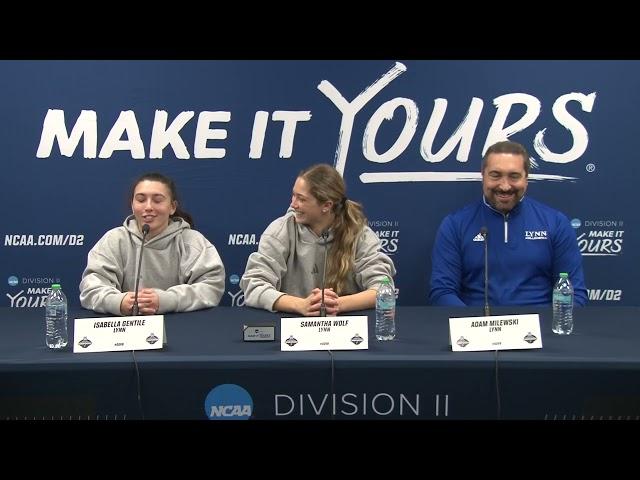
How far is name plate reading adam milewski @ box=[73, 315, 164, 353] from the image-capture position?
9.18 feet

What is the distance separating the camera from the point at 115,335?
2811 mm

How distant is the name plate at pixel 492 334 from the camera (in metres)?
2.79

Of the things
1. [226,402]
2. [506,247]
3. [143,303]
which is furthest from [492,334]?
[143,303]

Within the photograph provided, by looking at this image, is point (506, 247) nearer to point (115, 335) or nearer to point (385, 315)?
point (385, 315)

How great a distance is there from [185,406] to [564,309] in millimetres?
1581

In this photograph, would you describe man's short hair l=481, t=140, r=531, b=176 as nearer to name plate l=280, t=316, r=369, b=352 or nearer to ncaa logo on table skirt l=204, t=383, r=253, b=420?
name plate l=280, t=316, r=369, b=352

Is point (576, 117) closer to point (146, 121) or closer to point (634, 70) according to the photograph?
point (634, 70)

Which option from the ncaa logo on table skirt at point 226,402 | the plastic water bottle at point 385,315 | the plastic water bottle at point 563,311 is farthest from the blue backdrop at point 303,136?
the ncaa logo on table skirt at point 226,402

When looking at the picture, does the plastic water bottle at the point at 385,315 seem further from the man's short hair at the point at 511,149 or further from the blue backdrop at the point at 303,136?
the blue backdrop at the point at 303,136

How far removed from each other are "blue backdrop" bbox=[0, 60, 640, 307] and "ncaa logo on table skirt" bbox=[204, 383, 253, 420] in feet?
6.37

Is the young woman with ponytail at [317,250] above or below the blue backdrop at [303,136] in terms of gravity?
below

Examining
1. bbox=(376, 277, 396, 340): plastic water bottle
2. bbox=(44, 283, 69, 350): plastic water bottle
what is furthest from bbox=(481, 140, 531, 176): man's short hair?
bbox=(44, 283, 69, 350): plastic water bottle

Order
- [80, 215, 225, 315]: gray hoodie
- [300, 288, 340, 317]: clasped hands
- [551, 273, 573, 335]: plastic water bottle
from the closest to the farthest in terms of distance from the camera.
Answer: [551, 273, 573, 335]: plastic water bottle < [300, 288, 340, 317]: clasped hands < [80, 215, 225, 315]: gray hoodie

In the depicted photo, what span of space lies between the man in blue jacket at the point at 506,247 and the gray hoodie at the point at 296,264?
447mm
